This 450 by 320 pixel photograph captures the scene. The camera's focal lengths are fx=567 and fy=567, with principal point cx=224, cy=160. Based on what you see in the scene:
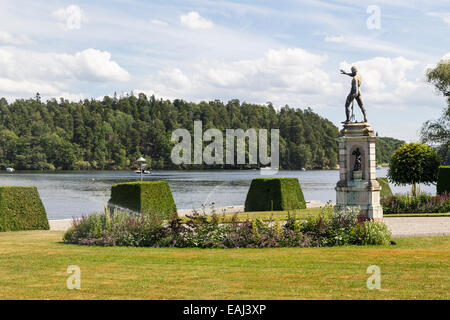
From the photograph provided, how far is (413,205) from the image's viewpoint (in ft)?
82.3

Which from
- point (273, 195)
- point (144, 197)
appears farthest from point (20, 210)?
point (273, 195)

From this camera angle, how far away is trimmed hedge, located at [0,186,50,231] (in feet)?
61.7

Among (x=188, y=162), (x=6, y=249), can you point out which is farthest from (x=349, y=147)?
(x=188, y=162)

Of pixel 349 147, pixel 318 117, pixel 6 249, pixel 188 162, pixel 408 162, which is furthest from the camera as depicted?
pixel 318 117

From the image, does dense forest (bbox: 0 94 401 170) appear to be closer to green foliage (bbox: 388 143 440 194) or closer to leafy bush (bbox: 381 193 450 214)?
green foliage (bbox: 388 143 440 194)

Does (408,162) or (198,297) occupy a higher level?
(408,162)

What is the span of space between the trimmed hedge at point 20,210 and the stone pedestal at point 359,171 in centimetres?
1030

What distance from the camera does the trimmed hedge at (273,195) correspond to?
91.3 feet

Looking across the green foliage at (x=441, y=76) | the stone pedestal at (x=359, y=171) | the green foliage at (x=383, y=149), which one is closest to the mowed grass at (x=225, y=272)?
the stone pedestal at (x=359, y=171)

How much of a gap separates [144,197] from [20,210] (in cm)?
473

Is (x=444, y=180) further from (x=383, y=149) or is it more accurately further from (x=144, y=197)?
(x=383, y=149)

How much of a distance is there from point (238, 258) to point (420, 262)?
11.4 ft

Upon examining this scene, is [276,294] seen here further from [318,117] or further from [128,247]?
[318,117]

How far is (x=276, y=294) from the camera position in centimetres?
795
